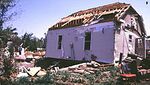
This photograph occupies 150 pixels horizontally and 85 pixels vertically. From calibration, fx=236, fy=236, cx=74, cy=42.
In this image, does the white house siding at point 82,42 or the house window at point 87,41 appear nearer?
the white house siding at point 82,42

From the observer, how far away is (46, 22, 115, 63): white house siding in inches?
745

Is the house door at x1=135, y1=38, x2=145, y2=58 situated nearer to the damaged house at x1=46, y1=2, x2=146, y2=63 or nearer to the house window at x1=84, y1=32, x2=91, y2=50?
the damaged house at x1=46, y1=2, x2=146, y2=63

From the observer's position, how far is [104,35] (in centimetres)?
1930

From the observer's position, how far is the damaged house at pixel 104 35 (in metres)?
18.9

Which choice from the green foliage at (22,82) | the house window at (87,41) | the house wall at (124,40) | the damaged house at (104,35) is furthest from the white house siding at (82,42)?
the green foliage at (22,82)

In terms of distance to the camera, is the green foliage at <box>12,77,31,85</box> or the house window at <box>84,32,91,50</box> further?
the house window at <box>84,32,91,50</box>

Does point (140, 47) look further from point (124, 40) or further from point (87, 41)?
point (87, 41)

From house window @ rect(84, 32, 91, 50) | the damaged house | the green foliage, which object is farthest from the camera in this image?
house window @ rect(84, 32, 91, 50)

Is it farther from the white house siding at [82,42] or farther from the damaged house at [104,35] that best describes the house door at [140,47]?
the white house siding at [82,42]

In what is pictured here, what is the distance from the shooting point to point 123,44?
19.8m

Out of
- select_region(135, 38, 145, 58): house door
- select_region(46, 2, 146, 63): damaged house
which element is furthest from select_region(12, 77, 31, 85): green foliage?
select_region(135, 38, 145, 58): house door

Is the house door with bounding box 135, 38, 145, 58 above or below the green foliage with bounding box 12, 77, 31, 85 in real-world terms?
above

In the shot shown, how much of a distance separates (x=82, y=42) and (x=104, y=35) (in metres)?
2.77

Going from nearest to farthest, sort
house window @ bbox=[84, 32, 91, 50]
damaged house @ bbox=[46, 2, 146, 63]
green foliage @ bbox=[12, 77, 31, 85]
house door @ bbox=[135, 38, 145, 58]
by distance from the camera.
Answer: green foliage @ bbox=[12, 77, 31, 85] < damaged house @ bbox=[46, 2, 146, 63] < house window @ bbox=[84, 32, 91, 50] < house door @ bbox=[135, 38, 145, 58]
